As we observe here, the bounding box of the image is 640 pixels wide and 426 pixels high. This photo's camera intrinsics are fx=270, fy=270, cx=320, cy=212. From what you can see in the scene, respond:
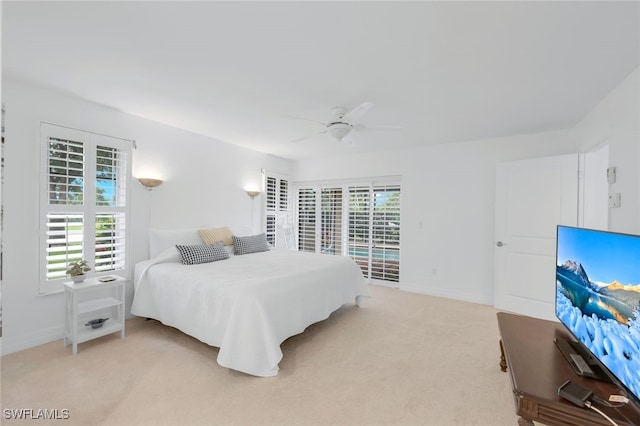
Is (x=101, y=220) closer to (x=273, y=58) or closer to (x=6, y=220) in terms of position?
(x=6, y=220)

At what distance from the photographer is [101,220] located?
299 centimetres

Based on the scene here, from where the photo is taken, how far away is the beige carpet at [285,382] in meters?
1.75

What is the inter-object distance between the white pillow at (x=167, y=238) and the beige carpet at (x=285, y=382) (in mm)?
898

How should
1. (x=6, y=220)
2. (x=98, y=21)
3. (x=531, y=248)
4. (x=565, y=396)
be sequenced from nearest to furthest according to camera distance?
(x=565, y=396)
(x=98, y=21)
(x=6, y=220)
(x=531, y=248)

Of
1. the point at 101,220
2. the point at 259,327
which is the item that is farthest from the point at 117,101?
the point at 259,327

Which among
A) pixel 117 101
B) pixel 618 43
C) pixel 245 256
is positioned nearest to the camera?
pixel 618 43

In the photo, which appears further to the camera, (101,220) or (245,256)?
(245,256)

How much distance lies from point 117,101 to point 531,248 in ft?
17.0

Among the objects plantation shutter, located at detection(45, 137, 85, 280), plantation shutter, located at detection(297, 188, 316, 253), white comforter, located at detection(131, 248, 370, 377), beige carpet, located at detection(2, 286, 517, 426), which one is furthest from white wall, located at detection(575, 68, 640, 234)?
plantation shutter, located at detection(45, 137, 85, 280)

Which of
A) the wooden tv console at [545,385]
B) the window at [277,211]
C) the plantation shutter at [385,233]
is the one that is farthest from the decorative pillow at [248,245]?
the wooden tv console at [545,385]

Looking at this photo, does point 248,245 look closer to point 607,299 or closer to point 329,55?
point 329,55

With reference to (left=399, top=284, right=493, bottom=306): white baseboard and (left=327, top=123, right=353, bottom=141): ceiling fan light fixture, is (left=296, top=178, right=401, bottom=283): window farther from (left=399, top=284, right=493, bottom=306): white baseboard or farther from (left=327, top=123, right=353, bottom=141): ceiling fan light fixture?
(left=327, top=123, right=353, bottom=141): ceiling fan light fixture

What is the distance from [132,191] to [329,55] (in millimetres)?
2831

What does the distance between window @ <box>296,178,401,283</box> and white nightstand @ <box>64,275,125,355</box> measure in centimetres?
356
